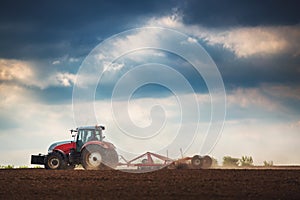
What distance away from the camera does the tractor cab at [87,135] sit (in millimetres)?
31359

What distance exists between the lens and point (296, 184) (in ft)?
69.5

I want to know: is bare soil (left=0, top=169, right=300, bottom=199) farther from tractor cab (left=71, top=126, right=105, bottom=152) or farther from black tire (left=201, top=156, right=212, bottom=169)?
black tire (left=201, top=156, right=212, bottom=169)

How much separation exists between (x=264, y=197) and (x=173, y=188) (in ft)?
11.9

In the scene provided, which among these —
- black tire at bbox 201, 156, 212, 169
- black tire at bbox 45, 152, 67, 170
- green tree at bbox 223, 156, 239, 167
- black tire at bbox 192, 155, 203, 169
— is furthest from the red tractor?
green tree at bbox 223, 156, 239, 167

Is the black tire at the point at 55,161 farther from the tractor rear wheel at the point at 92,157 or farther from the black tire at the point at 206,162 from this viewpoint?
the black tire at the point at 206,162

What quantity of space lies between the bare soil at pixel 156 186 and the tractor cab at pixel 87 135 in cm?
559

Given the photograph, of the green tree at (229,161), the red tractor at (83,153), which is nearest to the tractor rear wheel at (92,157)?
the red tractor at (83,153)

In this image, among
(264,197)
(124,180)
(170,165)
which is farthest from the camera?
(170,165)

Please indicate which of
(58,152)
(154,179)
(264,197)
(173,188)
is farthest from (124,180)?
(58,152)

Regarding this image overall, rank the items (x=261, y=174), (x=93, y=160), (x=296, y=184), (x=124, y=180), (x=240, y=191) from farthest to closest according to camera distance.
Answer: (x=93, y=160) < (x=261, y=174) < (x=124, y=180) < (x=296, y=184) < (x=240, y=191)

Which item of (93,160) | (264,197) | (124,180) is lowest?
(264,197)

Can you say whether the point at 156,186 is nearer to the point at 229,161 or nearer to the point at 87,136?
the point at 87,136

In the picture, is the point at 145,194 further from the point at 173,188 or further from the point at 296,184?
the point at 296,184

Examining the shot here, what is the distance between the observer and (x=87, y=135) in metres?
31.5
